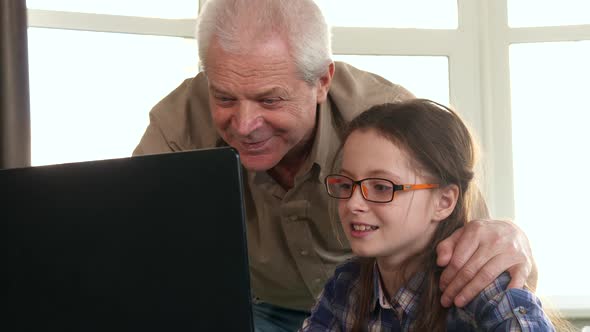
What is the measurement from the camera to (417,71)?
3.00 m

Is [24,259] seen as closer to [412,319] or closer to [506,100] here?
[412,319]

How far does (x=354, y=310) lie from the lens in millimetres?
1411

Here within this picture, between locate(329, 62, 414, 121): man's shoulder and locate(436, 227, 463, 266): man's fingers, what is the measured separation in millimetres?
507

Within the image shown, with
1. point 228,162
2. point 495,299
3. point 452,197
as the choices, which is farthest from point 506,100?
point 228,162

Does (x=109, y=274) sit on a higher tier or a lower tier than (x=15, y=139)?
lower

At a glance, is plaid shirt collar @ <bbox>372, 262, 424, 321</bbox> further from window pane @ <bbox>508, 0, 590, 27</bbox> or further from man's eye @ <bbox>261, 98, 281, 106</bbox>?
window pane @ <bbox>508, 0, 590, 27</bbox>

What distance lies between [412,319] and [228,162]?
697 mm

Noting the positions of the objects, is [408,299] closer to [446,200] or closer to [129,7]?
[446,200]

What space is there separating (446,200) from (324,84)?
0.42 m

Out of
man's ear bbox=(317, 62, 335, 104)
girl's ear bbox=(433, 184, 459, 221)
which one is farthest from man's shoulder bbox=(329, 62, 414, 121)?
girl's ear bbox=(433, 184, 459, 221)

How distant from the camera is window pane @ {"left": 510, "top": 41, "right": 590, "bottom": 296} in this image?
2.93 meters

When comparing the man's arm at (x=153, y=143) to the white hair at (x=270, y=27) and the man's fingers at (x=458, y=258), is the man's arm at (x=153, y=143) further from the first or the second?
the man's fingers at (x=458, y=258)

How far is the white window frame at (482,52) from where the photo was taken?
2.91 meters

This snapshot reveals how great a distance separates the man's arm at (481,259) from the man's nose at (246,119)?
0.46m
